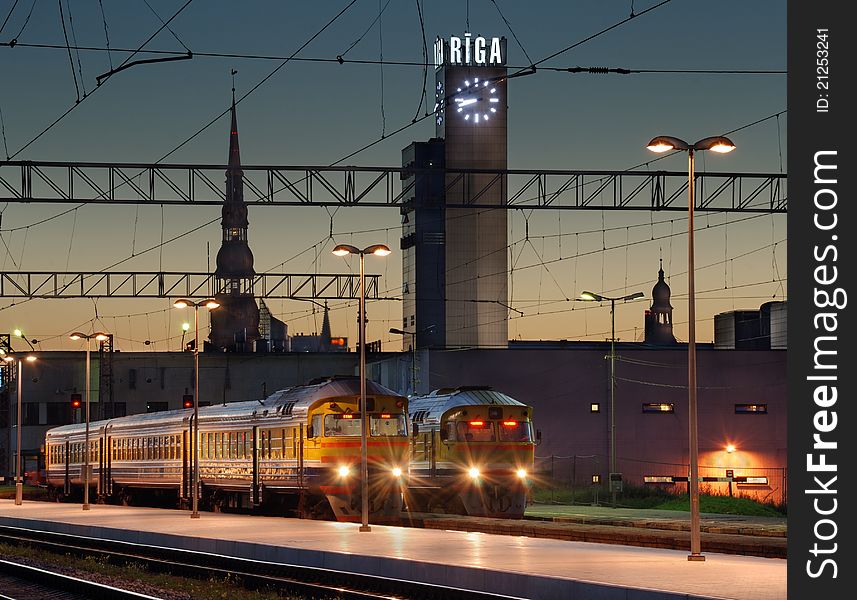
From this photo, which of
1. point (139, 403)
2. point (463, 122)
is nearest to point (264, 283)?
point (139, 403)

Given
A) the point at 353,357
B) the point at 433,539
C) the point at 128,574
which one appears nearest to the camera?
the point at 128,574

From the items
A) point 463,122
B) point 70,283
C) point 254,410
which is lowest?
point 254,410

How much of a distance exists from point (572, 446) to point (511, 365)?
18.0 feet

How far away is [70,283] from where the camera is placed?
265 feet

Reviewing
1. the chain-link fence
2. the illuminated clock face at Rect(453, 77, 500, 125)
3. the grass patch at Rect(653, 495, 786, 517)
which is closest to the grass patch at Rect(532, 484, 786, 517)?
the grass patch at Rect(653, 495, 786, 517)

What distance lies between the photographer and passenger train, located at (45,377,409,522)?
4334cm

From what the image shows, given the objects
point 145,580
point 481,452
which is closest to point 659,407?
point 481,452

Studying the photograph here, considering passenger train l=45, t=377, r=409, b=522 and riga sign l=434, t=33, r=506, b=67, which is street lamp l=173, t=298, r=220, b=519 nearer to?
passenger train l=45, t=377, r=409, b=522

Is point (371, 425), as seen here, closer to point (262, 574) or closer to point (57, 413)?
point (262, 574)

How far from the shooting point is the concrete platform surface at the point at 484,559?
855 inches

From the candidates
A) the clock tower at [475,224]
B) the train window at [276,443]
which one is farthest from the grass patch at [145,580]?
the clock tower at [475,224]

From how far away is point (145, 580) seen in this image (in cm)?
2878

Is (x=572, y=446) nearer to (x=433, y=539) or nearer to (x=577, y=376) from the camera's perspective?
(x=577, y=376)

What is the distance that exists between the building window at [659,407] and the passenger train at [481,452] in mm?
34554
